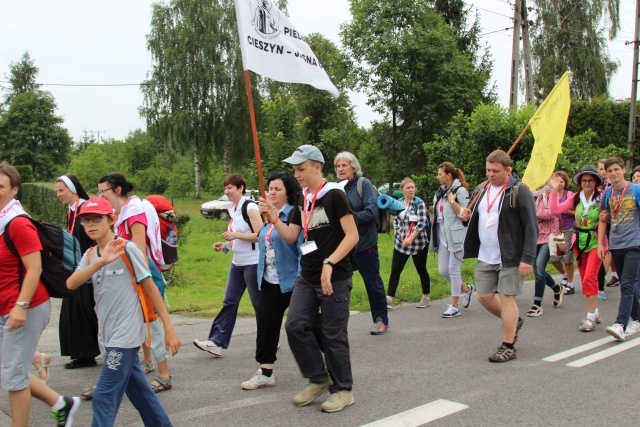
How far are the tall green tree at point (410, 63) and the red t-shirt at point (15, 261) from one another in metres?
23.7

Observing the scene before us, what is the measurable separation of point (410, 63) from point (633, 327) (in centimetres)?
2147

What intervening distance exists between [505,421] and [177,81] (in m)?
37.7

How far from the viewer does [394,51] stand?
25.9 metres

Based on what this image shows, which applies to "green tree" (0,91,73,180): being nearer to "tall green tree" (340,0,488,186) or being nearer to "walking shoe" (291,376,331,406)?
"tall green tree" (340,0,488,186)

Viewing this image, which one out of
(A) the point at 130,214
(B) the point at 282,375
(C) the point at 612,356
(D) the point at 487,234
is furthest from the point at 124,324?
(C) the point at 612,356

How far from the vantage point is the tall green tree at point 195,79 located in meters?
38.4

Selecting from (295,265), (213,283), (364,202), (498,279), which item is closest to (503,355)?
(498,279)

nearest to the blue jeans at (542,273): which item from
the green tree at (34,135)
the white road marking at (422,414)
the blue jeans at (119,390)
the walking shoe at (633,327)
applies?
the walking shoe at (633,327)

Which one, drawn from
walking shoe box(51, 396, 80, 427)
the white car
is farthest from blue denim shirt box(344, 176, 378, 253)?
the white car

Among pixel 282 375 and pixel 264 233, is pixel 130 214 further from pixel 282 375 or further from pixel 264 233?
pixel 282 375

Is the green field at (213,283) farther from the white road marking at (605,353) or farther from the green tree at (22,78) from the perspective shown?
the green tree at (22,78)

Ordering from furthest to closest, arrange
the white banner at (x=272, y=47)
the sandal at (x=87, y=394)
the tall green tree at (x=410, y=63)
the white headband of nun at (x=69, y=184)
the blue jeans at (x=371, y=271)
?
1. the tall green tree at (x=410, y=63)
2. the blue jeans at (x=371, y=271)
3. the white headband of nun at (x=69, y=184)
4. the white banner at (x=272, y=47)
5. the sandal at (x=87, y=394)

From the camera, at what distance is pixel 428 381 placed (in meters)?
4.93

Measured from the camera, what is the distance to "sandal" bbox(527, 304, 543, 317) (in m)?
7.46
